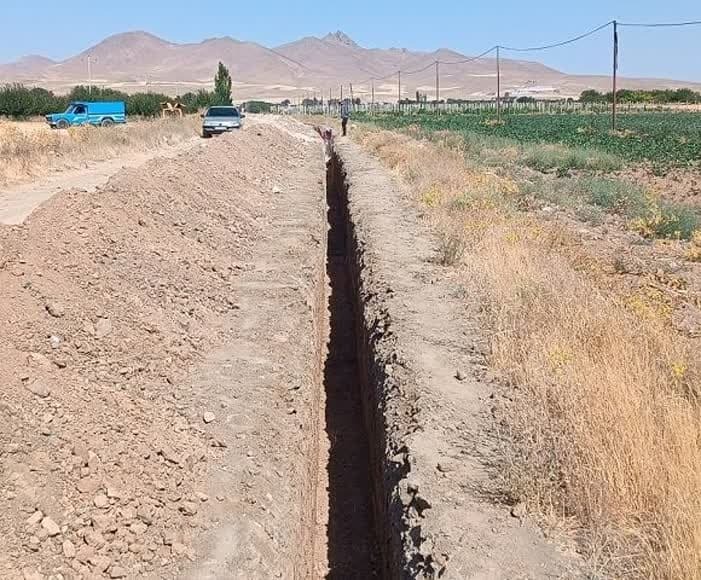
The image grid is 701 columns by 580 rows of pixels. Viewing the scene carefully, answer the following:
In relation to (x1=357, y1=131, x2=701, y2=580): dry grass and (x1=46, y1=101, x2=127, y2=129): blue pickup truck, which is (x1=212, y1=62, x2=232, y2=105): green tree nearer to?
A: (x1=46, y1=101, x2=127, y2=129): blue pickup truck

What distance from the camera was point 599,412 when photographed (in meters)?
5.23

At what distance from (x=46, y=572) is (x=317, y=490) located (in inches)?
151

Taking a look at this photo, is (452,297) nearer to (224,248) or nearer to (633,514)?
(224,248)

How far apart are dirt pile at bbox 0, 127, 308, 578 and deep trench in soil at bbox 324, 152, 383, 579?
1.56m

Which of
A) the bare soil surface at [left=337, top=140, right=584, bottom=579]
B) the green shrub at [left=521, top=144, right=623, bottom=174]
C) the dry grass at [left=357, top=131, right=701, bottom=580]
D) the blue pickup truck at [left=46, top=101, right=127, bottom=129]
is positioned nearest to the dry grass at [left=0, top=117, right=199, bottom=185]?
the blue pickup truck at [left=46, top=101, right=127, bottom=129]

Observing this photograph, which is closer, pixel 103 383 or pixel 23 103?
pixel 103 383

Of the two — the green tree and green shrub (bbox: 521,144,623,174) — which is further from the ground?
the green tree

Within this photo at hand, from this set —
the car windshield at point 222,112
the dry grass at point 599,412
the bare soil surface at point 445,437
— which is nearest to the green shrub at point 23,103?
the car windshield at point 222,112

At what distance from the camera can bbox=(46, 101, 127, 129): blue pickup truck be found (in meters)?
42.1

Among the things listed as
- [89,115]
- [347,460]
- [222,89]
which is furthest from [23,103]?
[347,460]

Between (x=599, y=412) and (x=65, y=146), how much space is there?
972 inches

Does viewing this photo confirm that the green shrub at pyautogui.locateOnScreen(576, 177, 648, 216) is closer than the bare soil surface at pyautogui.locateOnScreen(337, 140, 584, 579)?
No

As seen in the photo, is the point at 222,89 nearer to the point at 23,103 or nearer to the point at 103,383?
the point at 23,103

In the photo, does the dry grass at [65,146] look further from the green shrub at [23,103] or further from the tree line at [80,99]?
the tree line at [80,99]
